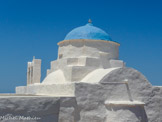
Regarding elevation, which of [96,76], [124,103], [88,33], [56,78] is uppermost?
[88,33]

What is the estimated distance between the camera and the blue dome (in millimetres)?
12379

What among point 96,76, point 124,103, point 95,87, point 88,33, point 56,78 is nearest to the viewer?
point 124,103

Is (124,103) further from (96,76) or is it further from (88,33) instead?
(88,33)

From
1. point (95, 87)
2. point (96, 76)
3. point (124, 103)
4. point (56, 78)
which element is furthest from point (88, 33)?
point (124, 103)

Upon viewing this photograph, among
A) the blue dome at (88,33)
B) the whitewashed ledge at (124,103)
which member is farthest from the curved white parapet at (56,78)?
the whitewashed ledge at (124,103)

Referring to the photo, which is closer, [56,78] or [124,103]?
[124,103]

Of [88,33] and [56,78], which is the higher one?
[88,33]

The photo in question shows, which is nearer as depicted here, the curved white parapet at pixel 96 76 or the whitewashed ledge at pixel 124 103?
the whitewashed ledge at pixel 124 103

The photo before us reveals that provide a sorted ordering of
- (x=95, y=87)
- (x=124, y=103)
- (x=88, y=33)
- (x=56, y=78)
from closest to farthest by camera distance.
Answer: (x=124, y=103) → (x=95, y=87) → (x=56, y=78) → (x=88, y=33)

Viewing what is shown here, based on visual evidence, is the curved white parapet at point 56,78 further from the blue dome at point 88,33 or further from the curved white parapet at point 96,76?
the blue dome at point 88,33

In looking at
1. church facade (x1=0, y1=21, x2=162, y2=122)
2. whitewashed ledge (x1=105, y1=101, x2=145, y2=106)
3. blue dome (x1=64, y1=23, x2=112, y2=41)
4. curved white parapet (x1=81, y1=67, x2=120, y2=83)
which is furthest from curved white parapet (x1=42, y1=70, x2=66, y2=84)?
whitewashed ledge (x1=105, y1=101, x2=145, y2=106)

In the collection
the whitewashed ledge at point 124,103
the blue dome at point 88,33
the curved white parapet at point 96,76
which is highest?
the blue dome at point 88,33

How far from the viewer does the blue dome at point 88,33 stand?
12.4 metres

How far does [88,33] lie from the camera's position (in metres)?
12.5
